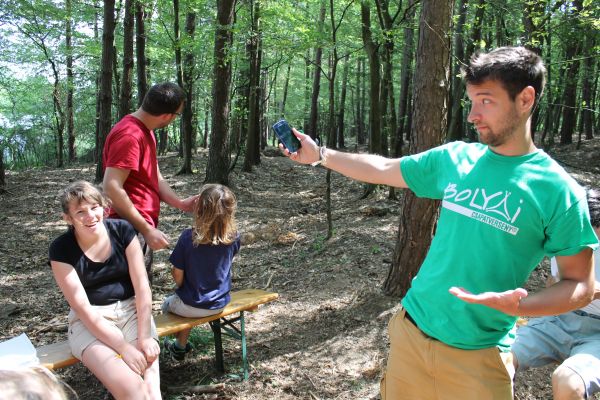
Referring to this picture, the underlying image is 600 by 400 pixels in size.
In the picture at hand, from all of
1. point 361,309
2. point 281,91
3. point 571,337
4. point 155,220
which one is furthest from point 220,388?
point 281,91

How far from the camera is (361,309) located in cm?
445

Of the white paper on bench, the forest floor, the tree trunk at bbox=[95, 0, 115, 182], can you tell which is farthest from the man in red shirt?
the tree trunk at bbox=[95, 0, 115, 182]

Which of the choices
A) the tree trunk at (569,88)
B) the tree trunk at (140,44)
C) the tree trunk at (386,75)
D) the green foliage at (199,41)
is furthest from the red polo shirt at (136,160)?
the tree trunk at (569,88)

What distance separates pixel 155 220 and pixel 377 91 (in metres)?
7.17

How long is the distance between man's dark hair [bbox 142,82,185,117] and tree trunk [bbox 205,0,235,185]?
20.3ft

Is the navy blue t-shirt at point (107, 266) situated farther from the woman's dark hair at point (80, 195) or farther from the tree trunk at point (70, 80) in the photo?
the tree trunk at point (70, 80)

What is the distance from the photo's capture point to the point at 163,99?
10.1ft

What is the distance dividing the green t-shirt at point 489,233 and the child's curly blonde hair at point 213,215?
1747 millimetres

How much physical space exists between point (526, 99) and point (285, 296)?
3848mm

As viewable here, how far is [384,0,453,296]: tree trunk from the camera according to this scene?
411 centimetres

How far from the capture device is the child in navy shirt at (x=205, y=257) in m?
3.31

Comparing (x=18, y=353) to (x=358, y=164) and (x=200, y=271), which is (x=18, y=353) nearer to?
(x=200, y=271)

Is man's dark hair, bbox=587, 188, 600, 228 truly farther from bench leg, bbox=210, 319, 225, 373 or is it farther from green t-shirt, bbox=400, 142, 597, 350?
bench leg, bbox=210, 319, 225, 373

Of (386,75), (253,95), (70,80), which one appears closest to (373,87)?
(386,75)
